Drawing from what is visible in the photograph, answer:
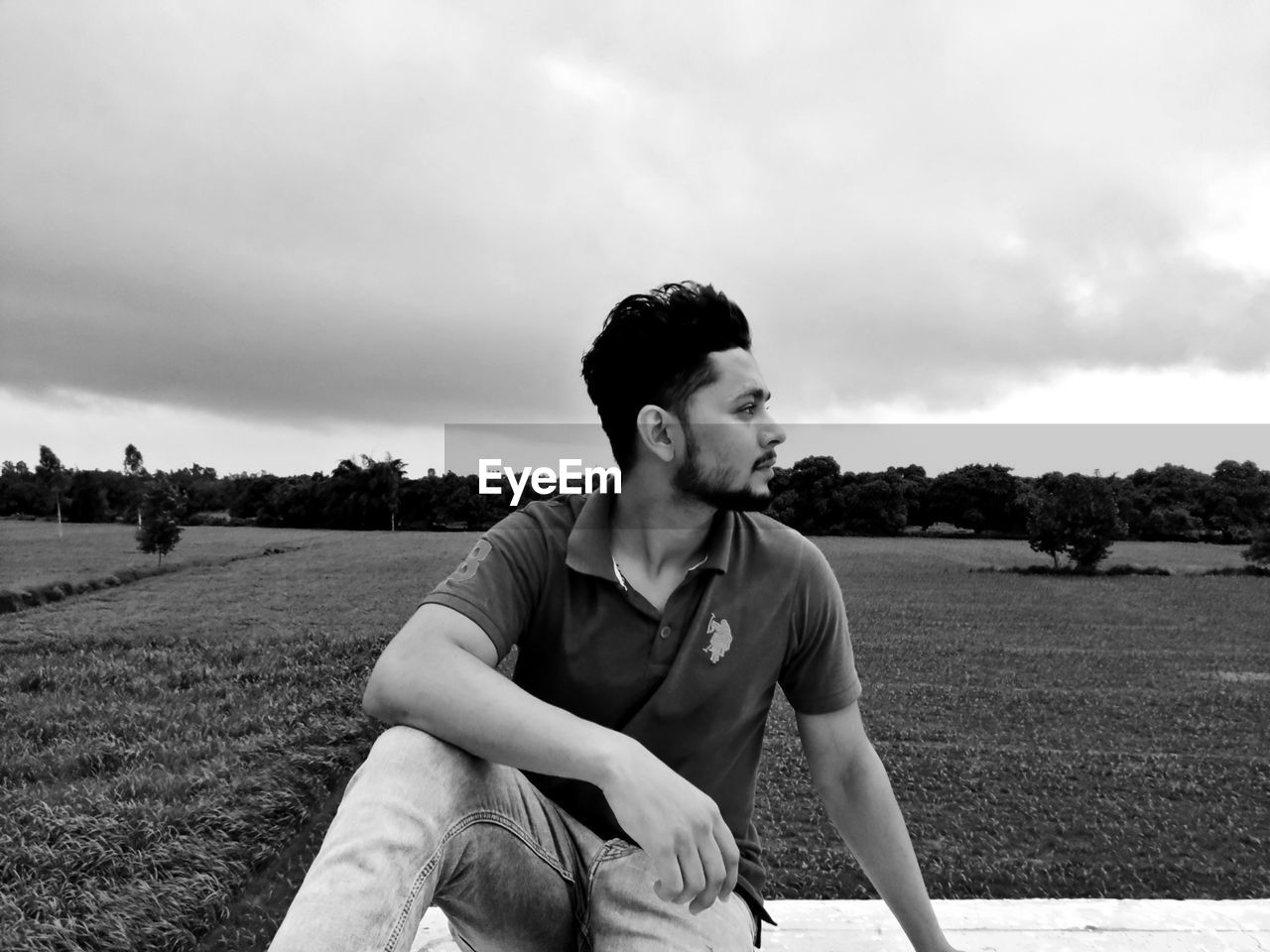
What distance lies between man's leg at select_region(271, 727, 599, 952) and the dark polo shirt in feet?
0.52

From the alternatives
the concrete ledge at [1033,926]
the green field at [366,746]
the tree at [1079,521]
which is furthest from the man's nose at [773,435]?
the tree at [1079,521]

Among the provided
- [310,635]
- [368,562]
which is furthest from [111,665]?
[368,562]

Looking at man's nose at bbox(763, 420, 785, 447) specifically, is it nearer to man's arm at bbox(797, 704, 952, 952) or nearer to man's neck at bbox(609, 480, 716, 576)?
man's neck at bbox(609, 480, 716, 576)

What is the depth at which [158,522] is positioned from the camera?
21.6 m

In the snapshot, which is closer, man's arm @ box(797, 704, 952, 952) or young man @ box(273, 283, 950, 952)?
young man @ box(273, 283, 950, 952)

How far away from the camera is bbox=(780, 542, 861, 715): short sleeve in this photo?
165 centimetres

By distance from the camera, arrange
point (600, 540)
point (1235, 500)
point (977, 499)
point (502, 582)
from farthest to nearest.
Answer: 1. point (977, 499)
2. point (1235, 500)
3. point (600, 540)
4. point (502, 582)

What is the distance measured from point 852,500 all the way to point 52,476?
26.1m

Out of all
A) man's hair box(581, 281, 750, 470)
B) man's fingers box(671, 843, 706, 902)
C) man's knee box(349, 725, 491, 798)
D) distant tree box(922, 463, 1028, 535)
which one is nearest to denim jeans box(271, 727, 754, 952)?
man's knee box(349, 725, 491, 798)

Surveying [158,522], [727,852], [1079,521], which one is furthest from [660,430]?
[1079,521]

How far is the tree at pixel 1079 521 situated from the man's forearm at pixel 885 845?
24.9 m

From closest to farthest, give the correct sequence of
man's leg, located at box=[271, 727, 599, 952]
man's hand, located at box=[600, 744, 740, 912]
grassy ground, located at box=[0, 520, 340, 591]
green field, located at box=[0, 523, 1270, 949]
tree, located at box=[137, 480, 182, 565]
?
man's leg, located at box=[271, 727, 599, 952] < man's hand, located at box=[600, 744, 740, 912] < green field, located at box=[0, 523, 1270, 949] < grassy ground, located at box=[0, 520, 340, 591] < tree, located at box=[137, 480, 182, 565]

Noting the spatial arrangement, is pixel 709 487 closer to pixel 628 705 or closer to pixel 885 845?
pixel 628 705

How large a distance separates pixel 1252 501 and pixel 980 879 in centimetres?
2898
